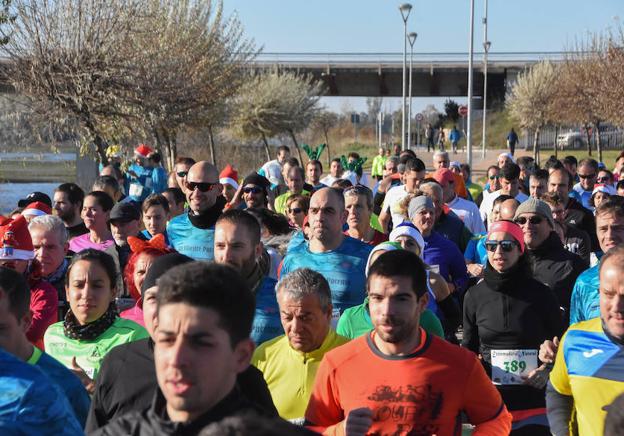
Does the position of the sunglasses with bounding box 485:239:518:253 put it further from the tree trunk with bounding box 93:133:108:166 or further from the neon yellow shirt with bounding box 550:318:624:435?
the tree trunk with bounding box 93:133:108:166

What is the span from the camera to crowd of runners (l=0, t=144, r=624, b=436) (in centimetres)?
271

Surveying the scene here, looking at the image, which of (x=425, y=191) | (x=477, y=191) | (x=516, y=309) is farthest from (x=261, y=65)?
(x=516, y=309)

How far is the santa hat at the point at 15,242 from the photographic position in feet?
20.1

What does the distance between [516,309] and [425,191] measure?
312 centimetres

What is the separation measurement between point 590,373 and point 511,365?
1464 millimetres

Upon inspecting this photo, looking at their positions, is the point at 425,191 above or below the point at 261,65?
below

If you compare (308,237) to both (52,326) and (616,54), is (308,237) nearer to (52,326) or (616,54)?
(52,326)

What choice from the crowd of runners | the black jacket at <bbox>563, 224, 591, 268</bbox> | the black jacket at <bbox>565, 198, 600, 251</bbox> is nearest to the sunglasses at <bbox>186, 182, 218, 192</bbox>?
the crowd of runners

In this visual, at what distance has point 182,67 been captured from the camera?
21156mm

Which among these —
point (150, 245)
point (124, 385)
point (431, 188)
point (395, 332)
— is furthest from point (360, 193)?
point (124, 385)

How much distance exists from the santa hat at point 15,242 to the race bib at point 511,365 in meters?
3.19

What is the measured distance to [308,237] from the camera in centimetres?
725

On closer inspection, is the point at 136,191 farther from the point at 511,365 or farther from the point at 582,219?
the point at 511,365

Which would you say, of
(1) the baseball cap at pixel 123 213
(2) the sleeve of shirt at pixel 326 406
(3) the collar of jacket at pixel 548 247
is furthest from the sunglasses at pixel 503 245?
(1) the baseball cap at pixel 123 213
